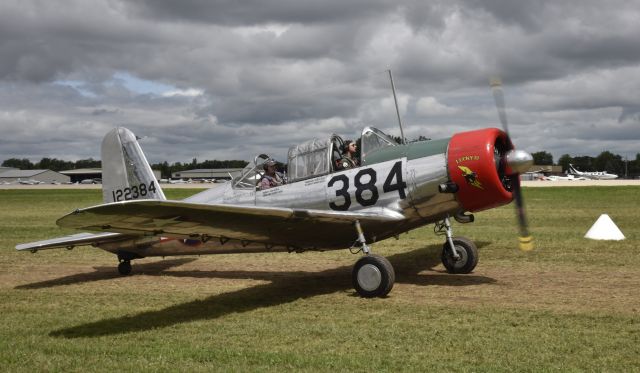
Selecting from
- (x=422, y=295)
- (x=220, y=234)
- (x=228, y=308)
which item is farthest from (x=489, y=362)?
(x=220, y=234)

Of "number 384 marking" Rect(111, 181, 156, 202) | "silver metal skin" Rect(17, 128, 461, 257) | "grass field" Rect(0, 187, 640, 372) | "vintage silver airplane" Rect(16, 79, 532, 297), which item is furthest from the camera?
"number 384 marking" Rect(111, 181, 156, 202)

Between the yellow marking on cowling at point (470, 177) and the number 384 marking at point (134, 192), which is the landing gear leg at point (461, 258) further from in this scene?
the number 384 marking at point (134, 192)

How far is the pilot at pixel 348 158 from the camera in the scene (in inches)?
374

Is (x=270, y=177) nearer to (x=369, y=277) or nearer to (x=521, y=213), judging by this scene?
(x=369, y=277)

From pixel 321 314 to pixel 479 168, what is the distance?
2.99 metres

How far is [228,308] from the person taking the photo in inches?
317

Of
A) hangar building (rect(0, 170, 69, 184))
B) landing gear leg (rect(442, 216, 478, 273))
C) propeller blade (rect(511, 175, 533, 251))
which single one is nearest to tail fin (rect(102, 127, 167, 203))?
landing gear leg (rect(442, 216, 478, 273))

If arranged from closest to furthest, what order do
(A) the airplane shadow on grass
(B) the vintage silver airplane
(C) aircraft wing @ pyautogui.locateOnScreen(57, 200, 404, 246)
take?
(C) aircraft wing @ pyautogui.locateOnScreen(57, 200, 404, 246) < (A) the airplane shadow on grass < (B) the vintage silver airplane

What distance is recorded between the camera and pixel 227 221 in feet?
25.8

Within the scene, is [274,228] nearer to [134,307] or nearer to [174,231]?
[174,231]

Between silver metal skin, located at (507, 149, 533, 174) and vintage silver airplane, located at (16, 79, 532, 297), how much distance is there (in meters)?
0.01

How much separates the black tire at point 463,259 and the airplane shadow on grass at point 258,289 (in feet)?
0.64

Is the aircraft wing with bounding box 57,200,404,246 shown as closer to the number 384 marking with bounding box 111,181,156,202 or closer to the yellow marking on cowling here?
the yellow marking on cowling

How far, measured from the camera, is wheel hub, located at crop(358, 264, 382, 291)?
8.34 metres
